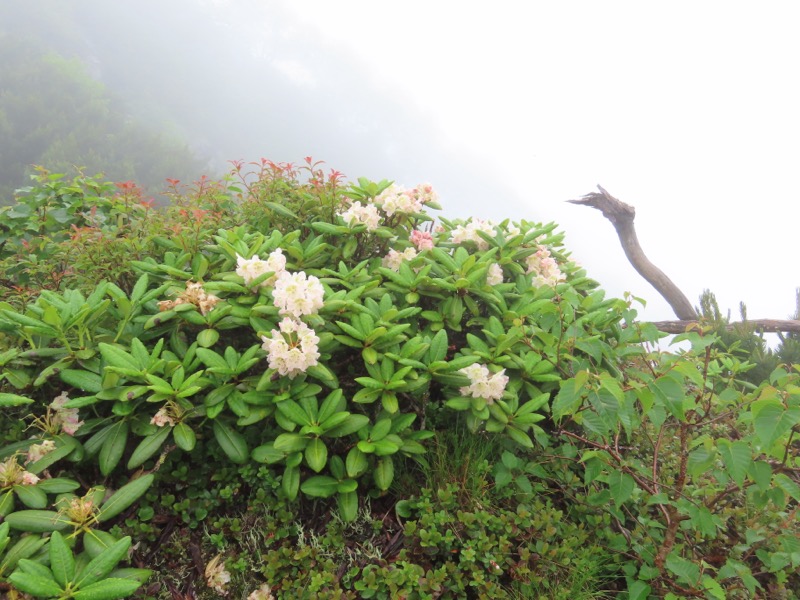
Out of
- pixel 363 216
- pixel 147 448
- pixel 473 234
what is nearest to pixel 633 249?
pixel 473 234

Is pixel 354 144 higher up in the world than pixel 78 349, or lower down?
lower down

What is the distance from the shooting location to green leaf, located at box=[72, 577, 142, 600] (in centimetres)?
119

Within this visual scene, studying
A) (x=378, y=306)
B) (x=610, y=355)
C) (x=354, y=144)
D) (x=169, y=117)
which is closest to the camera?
(x=378, y=306)

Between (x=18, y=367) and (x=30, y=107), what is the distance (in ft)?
136

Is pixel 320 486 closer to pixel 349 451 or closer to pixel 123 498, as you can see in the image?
pixel 349 451

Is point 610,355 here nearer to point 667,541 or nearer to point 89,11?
point 667,541

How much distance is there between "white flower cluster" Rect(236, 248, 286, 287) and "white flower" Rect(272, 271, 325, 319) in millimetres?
164

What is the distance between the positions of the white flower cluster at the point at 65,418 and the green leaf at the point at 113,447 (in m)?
0.15

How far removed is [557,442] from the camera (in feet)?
7.72

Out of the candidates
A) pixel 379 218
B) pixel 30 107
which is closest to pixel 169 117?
pixel 30 107

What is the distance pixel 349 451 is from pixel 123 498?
0.83 m

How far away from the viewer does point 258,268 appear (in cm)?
194

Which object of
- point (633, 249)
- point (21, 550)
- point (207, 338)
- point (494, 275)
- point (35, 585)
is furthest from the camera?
point (633, 249)

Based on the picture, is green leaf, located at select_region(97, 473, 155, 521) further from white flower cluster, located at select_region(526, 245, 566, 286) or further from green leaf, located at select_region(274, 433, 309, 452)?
white flower cluster, located at select_region(526, 245, 566, 286)
